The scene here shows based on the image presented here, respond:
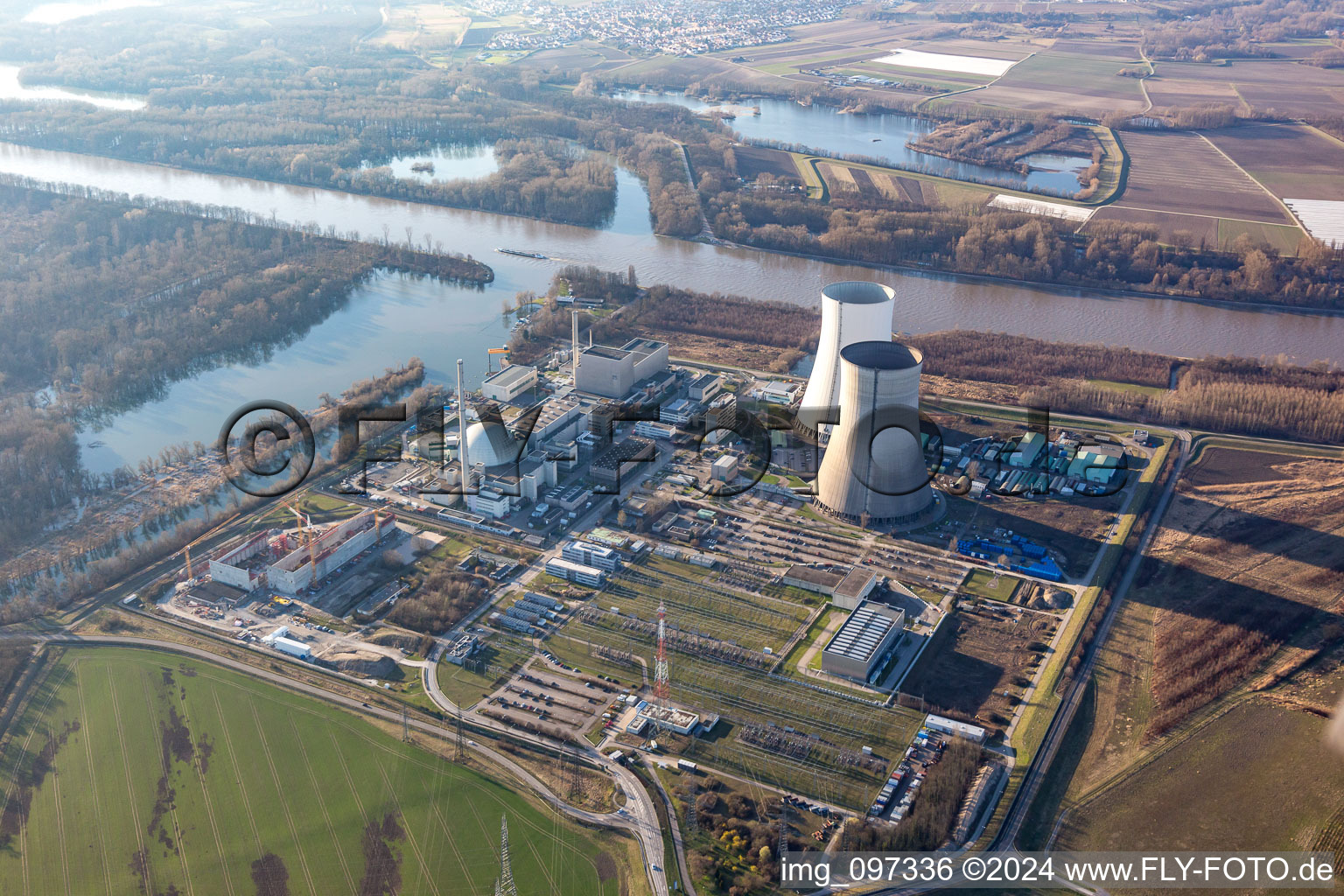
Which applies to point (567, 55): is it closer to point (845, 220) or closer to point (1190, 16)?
point (845, 220)

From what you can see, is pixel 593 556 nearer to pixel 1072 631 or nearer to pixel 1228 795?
pixel 1072 631

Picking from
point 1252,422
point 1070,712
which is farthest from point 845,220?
point 1070,712

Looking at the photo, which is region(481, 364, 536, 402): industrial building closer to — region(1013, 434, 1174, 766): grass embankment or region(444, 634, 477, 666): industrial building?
region(444, 634, 477, 666): industrial building

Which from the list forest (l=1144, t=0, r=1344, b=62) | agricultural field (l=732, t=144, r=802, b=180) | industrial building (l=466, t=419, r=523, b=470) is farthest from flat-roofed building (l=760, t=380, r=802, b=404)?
forest (l=1144, t=0, r=1344, b=62)

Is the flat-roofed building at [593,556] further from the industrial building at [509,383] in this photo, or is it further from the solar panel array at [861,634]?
the industrial building at [509,383]

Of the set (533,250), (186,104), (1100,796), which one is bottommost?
(1100,796)

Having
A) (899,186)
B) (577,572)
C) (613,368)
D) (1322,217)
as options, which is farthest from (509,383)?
(1322,217)
